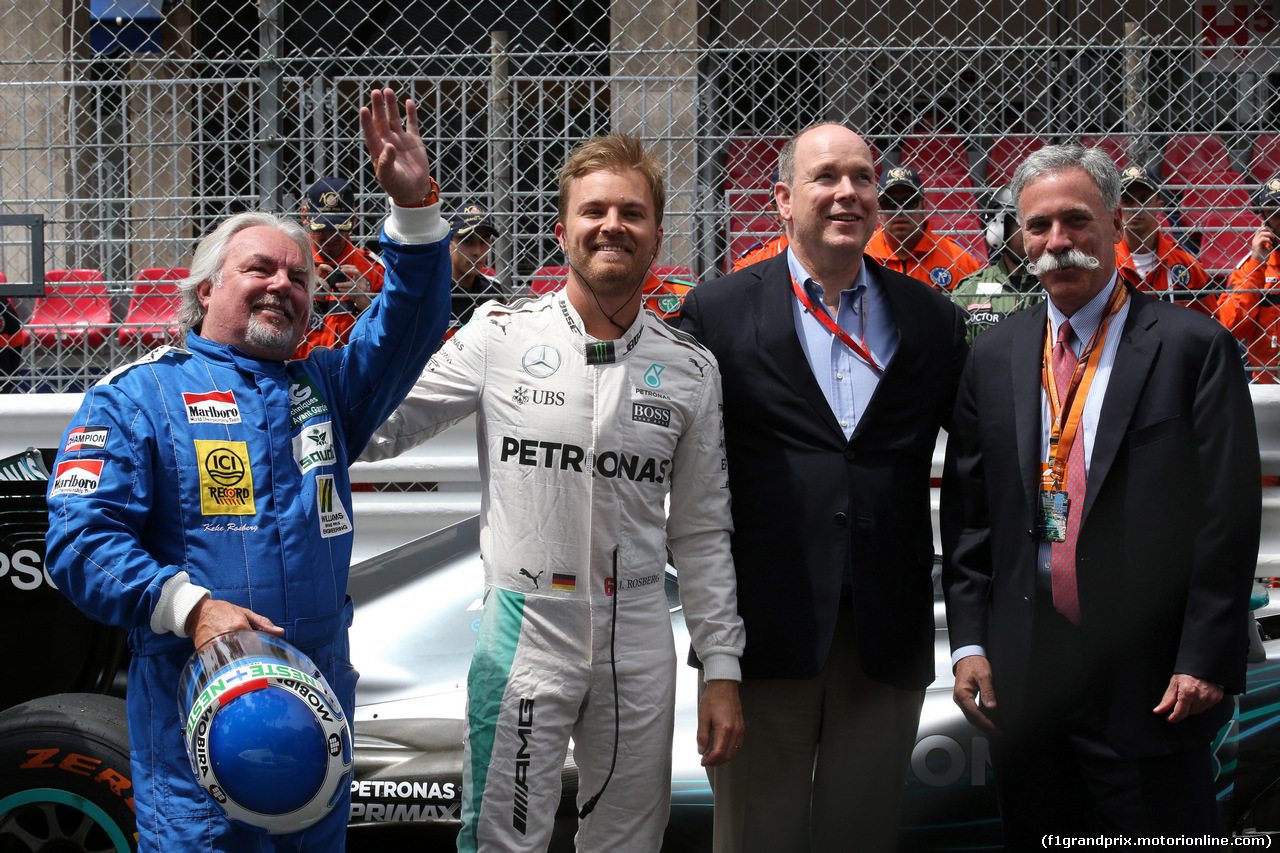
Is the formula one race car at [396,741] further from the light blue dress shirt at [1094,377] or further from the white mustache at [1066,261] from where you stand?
the white mustache at [1066,261]

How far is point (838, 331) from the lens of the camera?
2.68 m

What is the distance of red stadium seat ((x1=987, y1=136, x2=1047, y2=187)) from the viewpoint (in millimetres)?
4727

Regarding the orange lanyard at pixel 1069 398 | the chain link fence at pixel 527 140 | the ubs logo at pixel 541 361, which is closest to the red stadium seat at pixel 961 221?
the chain link fence at pixel 527 140

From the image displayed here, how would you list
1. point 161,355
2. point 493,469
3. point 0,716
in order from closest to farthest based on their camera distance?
1. point 161,355
2. point 493,469
3. point 0,716

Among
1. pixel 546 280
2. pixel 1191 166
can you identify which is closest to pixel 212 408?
pixel 546 280

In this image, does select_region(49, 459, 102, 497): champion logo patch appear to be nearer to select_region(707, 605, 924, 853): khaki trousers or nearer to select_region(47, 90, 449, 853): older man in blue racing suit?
select_region(47, 90, 449, 853): older man in blue racing suit

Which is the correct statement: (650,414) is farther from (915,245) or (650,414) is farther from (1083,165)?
(915,245)

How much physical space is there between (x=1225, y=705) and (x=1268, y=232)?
2.48 metres

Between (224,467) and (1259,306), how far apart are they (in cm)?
367

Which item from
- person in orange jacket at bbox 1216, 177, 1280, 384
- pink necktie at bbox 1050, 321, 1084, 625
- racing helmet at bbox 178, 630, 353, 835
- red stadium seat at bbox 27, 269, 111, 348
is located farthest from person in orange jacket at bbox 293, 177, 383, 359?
person in orange jacket at bbox 1216, 177, 1280, 384

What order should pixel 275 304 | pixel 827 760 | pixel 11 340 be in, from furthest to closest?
pixel 11 340 < pixel 827 760 < pixel 275 304

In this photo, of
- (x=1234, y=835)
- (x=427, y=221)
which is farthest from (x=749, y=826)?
(x=427, y=221)

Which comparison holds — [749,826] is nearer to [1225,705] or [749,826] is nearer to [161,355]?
[1225,705]

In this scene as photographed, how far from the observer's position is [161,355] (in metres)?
2.21
